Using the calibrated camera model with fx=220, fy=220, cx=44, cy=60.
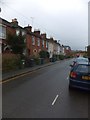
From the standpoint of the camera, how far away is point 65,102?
8.75 m

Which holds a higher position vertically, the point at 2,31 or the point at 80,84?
the point at 2,31

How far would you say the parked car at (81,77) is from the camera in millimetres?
10756

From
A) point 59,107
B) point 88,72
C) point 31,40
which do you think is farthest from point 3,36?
point 59,107

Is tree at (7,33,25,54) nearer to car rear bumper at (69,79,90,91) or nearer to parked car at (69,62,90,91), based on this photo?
parked car at (69,62,90,91)

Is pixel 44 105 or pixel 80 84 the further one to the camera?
pixel 80 84

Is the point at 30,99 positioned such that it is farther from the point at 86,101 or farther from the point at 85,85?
the point at 85,85

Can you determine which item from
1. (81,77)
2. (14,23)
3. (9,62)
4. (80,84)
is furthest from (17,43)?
(80,84)

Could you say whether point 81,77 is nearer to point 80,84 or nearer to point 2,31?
point 80,84

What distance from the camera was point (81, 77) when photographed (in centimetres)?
1090

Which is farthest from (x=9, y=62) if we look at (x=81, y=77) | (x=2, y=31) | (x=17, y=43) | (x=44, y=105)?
(x=44, y=105)

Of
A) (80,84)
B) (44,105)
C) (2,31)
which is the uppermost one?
(2,31)

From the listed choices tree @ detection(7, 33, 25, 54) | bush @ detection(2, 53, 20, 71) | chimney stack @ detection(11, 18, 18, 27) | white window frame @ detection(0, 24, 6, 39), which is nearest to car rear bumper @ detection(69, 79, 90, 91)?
bush @ detection(2, 53, 20, 71)

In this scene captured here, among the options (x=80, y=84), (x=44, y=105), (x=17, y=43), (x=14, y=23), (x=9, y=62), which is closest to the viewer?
(x=44, y=105)

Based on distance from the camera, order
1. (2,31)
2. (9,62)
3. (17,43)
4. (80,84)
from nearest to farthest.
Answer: (80,84) < (9,62) < (17,43) < (2,31)
